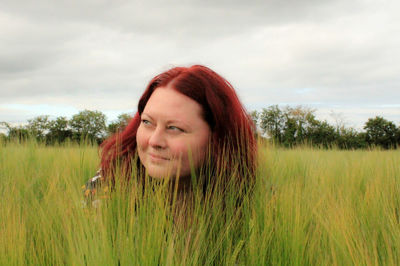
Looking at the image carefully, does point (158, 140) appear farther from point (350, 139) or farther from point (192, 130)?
point (350, 139)

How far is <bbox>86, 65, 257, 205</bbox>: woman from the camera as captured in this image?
142 cm

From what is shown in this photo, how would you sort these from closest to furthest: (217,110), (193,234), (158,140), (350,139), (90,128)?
(193,234), (158,140), (217,110), (90,128), (350,139)

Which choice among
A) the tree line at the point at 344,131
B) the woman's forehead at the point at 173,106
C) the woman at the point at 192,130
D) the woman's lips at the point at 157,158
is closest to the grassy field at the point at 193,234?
the woman at the point at 192,130

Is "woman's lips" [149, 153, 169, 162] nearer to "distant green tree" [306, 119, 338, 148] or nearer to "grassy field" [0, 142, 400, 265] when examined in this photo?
"grassy field" [0, 142, 400, 265]

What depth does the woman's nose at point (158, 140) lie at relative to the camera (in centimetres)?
142

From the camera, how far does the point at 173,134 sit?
1450mm

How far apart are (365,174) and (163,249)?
187 cm

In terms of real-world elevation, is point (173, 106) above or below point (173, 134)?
above

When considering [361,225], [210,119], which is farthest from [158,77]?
[361,225]

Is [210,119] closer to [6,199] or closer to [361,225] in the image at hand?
[361,225]

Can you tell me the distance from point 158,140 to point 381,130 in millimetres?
17582

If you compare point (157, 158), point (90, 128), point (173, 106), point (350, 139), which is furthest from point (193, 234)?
point (350, 139)

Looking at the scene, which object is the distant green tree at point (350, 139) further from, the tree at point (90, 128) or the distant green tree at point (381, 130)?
the tree at point (90, 128)

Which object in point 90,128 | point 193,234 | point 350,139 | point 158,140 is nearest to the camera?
point 193,234
